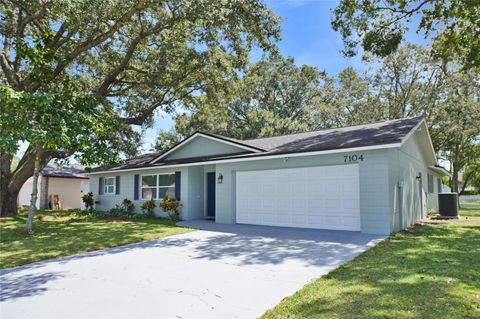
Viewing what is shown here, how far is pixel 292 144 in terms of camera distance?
42.0 feet

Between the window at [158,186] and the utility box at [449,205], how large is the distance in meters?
13.3

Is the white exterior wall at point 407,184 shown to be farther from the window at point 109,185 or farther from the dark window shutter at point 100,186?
the dark window shutter at point 100,186

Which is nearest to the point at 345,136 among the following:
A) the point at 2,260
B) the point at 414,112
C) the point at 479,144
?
the point at 2,260

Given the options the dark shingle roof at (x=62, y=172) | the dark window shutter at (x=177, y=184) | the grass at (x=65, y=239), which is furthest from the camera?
the dark shingle roof at (x=62, y=172)

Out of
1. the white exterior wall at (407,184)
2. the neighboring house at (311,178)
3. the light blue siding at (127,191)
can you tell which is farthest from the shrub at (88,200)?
the white exterior wall at (407,184)

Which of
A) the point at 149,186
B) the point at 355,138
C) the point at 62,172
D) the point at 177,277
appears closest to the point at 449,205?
the point at 355,138

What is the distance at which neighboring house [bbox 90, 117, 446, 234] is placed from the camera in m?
10.0

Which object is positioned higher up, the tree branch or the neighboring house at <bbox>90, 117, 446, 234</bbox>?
the tree branch

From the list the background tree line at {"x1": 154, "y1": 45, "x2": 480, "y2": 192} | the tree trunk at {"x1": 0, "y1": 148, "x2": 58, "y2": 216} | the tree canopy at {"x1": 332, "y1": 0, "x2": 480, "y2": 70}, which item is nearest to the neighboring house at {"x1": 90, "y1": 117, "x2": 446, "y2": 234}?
the tree canopy at {"x1": 332, "y1": 0, "x2": 480, "y2": 70}

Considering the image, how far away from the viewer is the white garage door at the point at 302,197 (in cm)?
1057

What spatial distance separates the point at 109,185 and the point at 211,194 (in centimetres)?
790

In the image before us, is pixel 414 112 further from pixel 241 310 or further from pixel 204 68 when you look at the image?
pixel 241 310

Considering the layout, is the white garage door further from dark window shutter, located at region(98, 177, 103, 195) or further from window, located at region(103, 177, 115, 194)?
dark window shutter, located at region(98, 177, 103, 195)

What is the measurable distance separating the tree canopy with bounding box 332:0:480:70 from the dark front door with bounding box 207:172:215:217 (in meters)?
8.33
